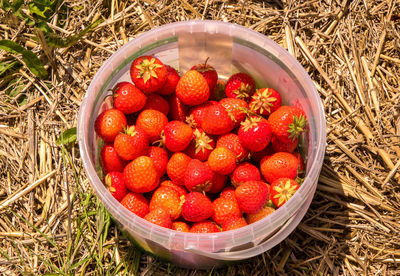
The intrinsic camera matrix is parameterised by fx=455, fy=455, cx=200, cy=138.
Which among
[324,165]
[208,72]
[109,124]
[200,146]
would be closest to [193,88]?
[208,72]

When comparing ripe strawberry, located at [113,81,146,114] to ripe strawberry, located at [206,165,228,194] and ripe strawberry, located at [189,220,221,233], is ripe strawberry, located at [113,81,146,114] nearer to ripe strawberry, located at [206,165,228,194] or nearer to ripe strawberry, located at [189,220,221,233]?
ripe strawberry, located at [206,165,228,194]

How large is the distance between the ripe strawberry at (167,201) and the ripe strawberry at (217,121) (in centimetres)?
30

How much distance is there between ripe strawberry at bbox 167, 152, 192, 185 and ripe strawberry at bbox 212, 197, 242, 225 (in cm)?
18

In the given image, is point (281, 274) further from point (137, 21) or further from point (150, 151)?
point (137, 21)

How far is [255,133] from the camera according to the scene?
172cm

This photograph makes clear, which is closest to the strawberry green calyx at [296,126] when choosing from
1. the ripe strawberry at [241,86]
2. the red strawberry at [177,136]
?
the ripe strawberry at [241,86]

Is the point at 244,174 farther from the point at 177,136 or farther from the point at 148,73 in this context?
the point at 148,73

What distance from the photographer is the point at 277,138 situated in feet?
5.94

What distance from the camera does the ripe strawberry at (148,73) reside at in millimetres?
1771

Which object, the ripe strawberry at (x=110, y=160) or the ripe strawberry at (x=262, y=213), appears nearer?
the ripe strawberry at (x=262, y=213)

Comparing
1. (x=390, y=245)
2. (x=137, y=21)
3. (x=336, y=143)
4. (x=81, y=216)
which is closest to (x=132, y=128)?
(x=81, y=216)

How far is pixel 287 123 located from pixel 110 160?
71 cm

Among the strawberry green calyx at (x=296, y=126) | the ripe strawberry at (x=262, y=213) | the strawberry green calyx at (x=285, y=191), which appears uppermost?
the strawberry green calyx at (x=296, y=126)

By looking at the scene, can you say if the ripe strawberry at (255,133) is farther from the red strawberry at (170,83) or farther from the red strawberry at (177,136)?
the red strawberry at (170,83)
